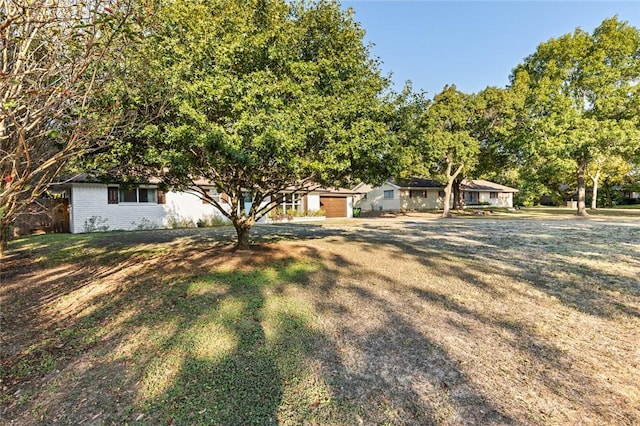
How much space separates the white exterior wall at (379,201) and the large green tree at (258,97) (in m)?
30.0

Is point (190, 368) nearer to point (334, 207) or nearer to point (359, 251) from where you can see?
point (359, 251)

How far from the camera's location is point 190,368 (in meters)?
3.69

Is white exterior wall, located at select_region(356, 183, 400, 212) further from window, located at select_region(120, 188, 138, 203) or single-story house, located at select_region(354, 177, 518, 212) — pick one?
window, located at select_region(120, 188, 138, 203)

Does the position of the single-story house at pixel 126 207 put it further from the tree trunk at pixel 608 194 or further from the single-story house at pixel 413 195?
the tree trunk at pixel 608 194

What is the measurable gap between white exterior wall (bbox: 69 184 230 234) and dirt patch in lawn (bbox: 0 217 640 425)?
34.9 feet

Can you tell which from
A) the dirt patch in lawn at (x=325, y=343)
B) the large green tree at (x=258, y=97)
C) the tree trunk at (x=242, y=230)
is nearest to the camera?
the dirt patch in lawn at (x=325, y=343)

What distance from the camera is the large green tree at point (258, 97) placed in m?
6.06

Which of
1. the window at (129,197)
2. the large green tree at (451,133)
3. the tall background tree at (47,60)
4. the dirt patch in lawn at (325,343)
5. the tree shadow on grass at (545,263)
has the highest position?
the large green tree at (451,133)

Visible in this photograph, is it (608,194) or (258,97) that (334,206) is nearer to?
(258,97)

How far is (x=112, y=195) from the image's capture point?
17.8 meters

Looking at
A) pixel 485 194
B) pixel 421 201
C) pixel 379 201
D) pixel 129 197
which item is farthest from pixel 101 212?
pixel 485 194

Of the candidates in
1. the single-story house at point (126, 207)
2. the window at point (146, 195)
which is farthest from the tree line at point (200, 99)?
the window at point (146, 195)

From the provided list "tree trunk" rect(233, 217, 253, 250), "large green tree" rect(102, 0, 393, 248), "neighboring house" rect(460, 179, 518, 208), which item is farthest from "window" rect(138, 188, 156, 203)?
"neighboring house" rect(460, 179, 518, 208)

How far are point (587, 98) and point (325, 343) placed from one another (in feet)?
94.9
